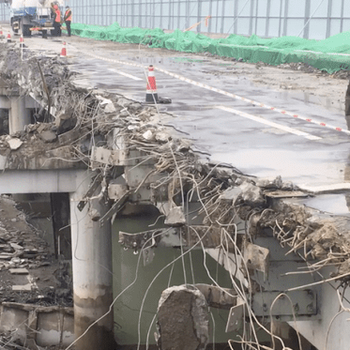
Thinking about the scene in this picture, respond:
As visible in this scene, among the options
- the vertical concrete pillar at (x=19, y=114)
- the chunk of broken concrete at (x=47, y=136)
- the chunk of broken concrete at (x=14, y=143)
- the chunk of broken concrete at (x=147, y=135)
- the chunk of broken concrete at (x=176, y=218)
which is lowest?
the vertical concrete pillar at (x=19, y=114)

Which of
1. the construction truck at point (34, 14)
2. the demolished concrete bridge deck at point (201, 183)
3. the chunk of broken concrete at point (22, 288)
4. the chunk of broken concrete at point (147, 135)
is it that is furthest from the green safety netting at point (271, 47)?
the chunk of broken concrete at point (147, 135)

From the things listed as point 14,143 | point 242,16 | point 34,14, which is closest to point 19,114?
point 242,16

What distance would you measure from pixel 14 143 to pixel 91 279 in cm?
318

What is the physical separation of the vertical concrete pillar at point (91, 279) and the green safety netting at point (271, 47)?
387 inches

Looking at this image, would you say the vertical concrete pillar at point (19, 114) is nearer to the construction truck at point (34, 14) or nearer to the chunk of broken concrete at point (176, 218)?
the construction truck at point (34, 14)

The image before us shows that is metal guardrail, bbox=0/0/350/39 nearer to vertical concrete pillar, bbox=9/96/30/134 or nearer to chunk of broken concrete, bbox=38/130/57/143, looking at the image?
vertical concrete pillar, bbox=9/96/30/134

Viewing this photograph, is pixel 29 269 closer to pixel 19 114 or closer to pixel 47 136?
pixel 47 136

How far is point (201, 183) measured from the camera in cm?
782

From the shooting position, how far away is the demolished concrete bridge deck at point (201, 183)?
6625 millimetres

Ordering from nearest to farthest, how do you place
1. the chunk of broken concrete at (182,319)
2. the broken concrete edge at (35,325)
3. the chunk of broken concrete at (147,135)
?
1. the chunk of broken concrete at (182,319)
2. the chunk of broken concrete at (147,135)
3. the broken concrete edge at (35,325)

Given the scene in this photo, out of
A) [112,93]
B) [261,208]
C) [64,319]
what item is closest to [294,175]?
[261,208]

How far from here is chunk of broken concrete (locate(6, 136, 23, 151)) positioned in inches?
550

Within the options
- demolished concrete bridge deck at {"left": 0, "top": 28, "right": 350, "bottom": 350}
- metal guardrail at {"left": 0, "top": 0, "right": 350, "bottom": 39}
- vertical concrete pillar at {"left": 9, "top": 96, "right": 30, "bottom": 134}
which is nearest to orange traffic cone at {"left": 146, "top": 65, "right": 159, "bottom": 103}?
demolished concrete bridge deck at {"left": 0, "top": 28, "right": 350, "bottom": 350}

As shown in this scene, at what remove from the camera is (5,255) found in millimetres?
21328
